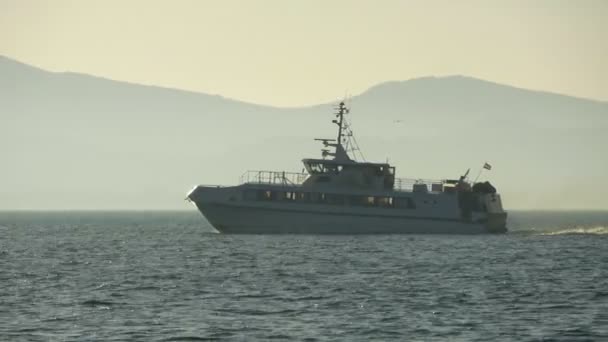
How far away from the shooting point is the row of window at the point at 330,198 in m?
92.3

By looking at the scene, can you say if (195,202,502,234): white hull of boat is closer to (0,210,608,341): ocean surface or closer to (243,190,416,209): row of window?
(243,190,416,209): row of window

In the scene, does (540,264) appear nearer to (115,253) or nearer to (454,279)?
(454,279)

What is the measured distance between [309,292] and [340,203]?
1666 inches

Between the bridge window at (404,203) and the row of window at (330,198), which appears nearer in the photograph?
the row of window at (330,198)

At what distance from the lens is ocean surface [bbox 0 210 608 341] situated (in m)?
39.9

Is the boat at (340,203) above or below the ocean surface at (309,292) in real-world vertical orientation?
above

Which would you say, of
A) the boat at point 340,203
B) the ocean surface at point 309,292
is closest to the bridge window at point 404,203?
the boat at point 340,203

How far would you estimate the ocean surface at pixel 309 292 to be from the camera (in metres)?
39.9

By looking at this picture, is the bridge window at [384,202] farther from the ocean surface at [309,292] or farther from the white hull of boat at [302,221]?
the ocean surface at [309,292]

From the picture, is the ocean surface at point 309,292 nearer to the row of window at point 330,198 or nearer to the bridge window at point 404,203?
the row of window at point 330,198

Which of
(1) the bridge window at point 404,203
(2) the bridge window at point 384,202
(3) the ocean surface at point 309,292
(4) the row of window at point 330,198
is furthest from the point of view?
(1) the bridge window at point 404,203

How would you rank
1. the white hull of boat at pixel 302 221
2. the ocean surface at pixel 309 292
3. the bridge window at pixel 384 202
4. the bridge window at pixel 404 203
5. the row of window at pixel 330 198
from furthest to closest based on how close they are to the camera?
the bridge window at pixel 404 203
the bridge window at pixel 384 202
the white hull of boat at pixel 302 221
the row of window at pixel 330 198
the ocean surface at pixel 309 292

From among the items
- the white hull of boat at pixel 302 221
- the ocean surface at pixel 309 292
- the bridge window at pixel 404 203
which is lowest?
the ocean surface at pixel 309 292

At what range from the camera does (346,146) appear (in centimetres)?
9938
